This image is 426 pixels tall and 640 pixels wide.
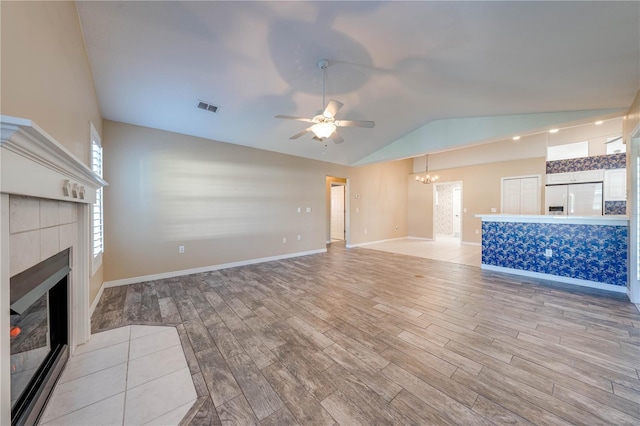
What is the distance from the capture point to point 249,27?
7.07 ft

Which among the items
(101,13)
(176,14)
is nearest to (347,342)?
(176,14)

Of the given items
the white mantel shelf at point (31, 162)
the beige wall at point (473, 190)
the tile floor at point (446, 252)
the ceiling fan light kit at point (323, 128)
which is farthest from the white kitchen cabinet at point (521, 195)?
the white mantel shelf at point (31, 162)

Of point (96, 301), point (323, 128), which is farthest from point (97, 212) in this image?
point (323, 128)

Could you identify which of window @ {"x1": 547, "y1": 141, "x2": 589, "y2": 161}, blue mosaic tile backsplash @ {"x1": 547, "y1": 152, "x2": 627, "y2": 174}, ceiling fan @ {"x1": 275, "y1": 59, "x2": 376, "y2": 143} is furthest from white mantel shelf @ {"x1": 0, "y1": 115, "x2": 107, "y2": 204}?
window @ {"x1": 547, "y1": 141, "x2": 589, "y2": 161}

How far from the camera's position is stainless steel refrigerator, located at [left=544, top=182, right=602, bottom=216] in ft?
18.2

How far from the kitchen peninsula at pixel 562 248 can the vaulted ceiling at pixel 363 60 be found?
159cm

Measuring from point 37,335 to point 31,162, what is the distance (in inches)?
47.2

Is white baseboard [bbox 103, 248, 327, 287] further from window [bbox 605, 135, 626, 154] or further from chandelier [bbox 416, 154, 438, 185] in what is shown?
window [bbox 605, 135, 626, 154]

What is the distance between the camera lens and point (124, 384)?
1617 millimetres

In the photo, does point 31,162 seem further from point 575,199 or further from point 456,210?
point 456,210

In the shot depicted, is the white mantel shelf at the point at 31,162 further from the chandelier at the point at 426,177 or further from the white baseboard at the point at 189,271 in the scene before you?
the chandelier at the point at 426,177

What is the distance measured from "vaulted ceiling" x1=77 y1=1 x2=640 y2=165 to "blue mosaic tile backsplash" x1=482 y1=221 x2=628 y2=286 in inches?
67.1

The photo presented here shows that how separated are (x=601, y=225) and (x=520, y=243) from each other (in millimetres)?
1010

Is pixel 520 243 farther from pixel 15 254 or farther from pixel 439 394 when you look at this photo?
pixel 15 254
